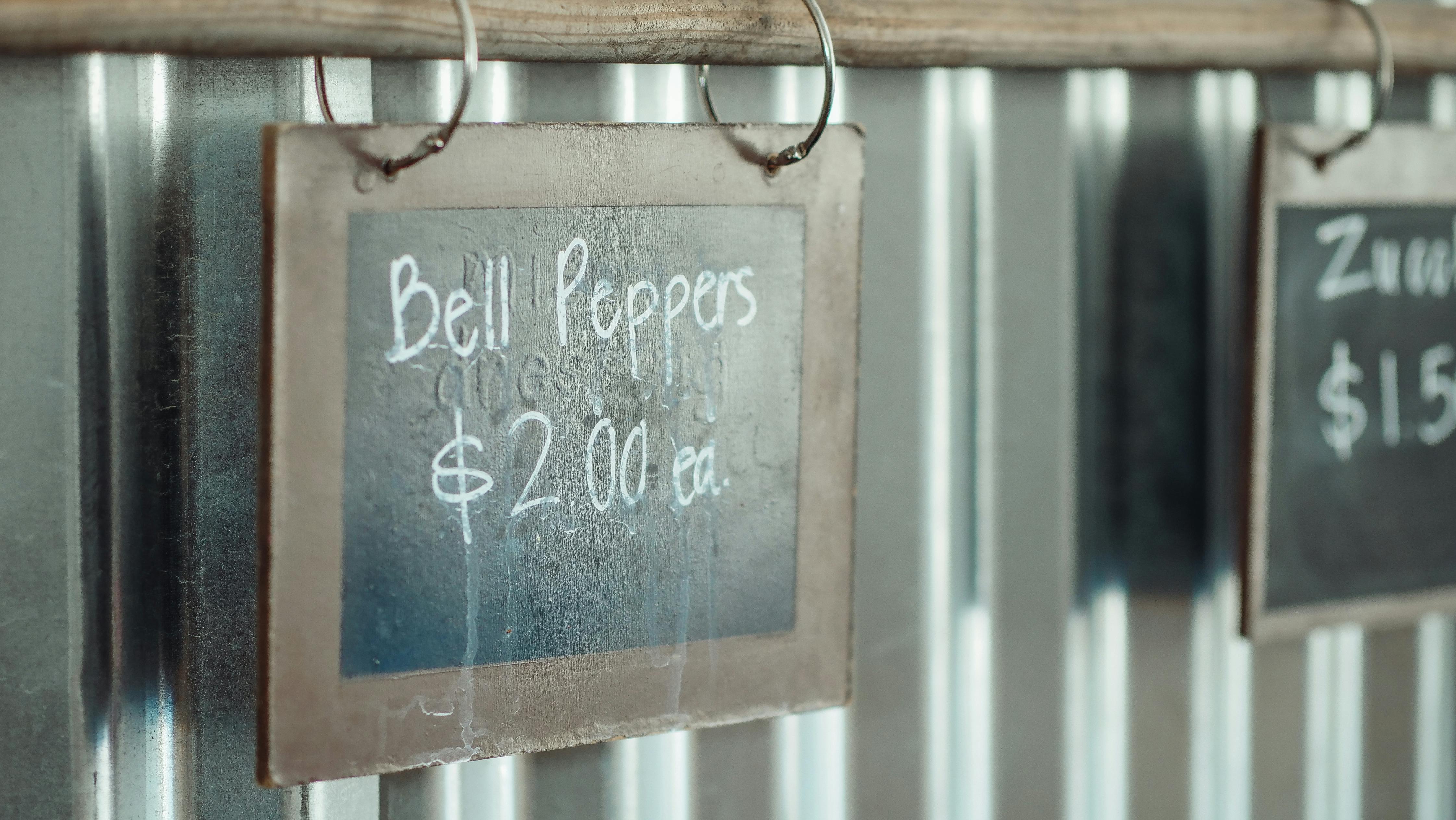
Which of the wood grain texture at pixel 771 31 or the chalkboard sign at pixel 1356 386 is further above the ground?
the wood grain texture at pixel 771 31

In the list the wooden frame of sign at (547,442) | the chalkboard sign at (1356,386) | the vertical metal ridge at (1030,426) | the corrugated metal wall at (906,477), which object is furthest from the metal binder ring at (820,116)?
the chalkboard sign at (1356,386)

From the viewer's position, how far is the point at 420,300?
0.71m

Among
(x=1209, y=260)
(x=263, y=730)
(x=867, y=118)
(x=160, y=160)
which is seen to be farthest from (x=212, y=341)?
(x=1209, y=260)

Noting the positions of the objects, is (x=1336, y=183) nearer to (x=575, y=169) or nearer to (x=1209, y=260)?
(x=1209, y=260)

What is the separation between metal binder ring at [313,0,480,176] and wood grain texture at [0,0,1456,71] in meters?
0.03

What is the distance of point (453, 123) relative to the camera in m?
0.68

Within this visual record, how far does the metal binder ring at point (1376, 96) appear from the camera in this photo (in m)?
1.00

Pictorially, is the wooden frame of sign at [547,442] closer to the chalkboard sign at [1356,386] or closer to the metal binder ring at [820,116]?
the metal binder ring at [820,116]

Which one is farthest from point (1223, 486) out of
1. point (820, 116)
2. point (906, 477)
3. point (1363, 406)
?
point (820, 116)

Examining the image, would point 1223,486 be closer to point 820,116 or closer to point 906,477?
point 906,477

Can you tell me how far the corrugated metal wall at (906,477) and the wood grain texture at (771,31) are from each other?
0.09 meters

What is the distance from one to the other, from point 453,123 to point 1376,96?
740 millimetres

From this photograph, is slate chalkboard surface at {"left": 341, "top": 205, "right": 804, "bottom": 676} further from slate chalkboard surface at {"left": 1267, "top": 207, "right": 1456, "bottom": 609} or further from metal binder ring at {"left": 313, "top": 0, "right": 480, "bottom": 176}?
slate chalkboard surface at {"left": 1267, "top": 207, "right": 1456, "bottom": 609}

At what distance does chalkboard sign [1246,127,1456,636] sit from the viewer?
1015 mm
